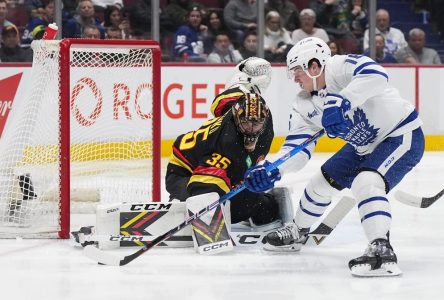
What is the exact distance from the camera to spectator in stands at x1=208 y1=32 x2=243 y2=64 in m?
8.05

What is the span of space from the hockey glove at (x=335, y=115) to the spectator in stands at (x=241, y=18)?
470cm

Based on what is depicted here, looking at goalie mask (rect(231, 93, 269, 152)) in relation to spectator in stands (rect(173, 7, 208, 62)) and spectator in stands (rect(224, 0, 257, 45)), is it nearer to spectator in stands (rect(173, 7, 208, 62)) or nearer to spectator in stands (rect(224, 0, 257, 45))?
spectator in stands (rect(173, 7, 208, 62))

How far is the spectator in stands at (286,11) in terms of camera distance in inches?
326

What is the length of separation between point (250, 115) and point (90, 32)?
12.3ft

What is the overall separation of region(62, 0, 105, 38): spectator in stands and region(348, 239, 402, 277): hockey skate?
4293 millimetres

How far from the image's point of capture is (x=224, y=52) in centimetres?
811

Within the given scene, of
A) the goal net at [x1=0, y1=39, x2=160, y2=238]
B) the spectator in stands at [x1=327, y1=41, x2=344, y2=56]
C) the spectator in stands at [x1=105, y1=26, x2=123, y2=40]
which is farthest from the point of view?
the spectator in stands at [x1=327, y1=41, x2=344, y2=56]

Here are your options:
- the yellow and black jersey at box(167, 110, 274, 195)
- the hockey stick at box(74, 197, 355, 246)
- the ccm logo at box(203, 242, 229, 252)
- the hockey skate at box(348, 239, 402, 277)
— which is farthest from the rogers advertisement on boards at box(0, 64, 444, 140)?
the hockey skate at box(348, 239, 402, 277)

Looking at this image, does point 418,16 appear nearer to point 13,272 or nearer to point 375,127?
point 375,127

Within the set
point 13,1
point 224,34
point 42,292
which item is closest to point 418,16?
point 224,34

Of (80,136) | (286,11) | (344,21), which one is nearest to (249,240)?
(80,136)

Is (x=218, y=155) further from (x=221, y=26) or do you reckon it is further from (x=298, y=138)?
(x=221, y=26)

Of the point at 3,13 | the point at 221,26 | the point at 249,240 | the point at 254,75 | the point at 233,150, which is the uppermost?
the point at 3,13

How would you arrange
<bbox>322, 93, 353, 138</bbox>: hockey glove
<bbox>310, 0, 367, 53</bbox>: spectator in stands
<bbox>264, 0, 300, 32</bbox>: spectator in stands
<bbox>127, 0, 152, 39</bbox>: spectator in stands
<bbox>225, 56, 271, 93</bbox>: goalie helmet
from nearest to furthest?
<bbox>322, 93, 353, 138</bbox>: hockey glove, <bbox>225, 56, 271, 93</bbox>: goalie helmet, <bbox>127, 0, 152, 39</bbox>: spectator in stands, <bbox>264, 0, 300, 32</bbox>: spectator in stands, <bbox>310, 0, 367, 53</bbox>: spectator in stands
